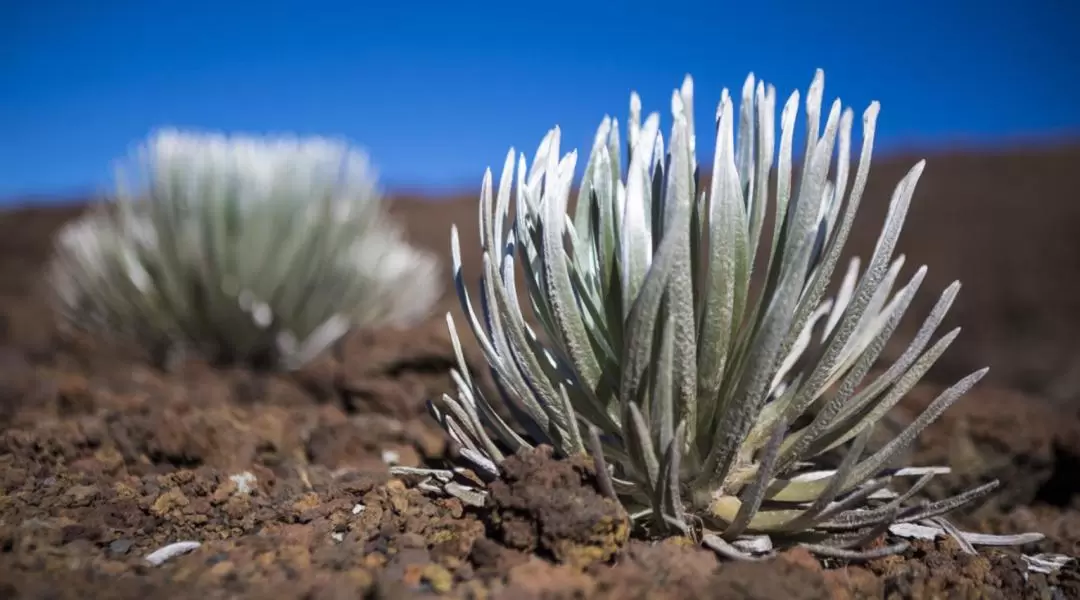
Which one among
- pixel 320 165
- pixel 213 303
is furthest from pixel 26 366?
pixel 320 165

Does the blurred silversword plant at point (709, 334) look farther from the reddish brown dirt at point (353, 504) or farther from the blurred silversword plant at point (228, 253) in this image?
the blurred silversword plant at point (228, 253)

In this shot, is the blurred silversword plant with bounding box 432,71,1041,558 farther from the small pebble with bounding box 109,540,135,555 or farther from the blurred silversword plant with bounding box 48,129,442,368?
the blurred silversword plant with bounding box 48,129,442,368

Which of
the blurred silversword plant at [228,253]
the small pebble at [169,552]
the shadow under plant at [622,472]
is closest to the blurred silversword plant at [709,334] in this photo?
the shadow under plant at [622,472]

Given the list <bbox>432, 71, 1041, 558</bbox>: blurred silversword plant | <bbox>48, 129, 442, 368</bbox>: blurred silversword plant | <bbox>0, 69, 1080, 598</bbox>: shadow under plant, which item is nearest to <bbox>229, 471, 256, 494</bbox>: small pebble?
<bbox>0, 69, 1080, 598</bbox>: shadow under plant

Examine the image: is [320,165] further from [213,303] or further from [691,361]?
[691,361]

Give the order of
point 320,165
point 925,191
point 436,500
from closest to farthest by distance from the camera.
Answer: point 436,500, point 320,165, point 925,191

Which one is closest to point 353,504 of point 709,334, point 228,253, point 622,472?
point 622,472

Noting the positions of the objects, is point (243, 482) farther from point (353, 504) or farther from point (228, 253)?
point (228, 253)
